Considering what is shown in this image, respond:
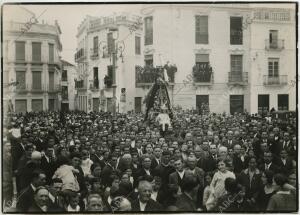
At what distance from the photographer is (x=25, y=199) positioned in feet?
19.8

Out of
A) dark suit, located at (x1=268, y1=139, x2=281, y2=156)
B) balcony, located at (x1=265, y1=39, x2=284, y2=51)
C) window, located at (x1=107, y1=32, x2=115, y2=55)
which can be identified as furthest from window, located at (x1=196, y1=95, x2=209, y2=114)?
window, located at (x1=107, y1=32, x2=115, y2=55)

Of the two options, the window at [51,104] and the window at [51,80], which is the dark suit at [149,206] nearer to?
the window at [51,104]

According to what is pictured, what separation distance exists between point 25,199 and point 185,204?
90.3 inches

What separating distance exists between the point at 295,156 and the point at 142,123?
246 cm

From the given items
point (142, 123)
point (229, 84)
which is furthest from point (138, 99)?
point (229, 84)

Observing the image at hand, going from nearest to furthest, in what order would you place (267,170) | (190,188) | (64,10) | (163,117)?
1. (190,188)
2. (267,170)
3. (64,10)
4. (163,117)

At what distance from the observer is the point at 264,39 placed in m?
7.05

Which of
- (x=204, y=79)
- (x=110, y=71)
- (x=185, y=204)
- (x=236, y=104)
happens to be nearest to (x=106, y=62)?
(x=110, y=71)

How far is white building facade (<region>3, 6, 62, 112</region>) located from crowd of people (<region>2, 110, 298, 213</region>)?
25 centimetres

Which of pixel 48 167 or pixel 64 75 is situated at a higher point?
pixel 64 75

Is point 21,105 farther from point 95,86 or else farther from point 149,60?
point 149,60

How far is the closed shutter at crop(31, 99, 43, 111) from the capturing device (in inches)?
261

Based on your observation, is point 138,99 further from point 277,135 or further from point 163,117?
point 277,135

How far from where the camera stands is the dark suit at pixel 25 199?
5928 millimetres
